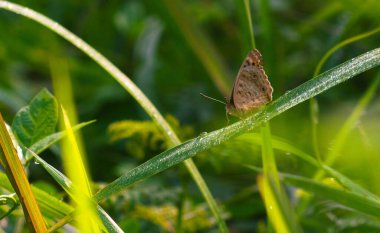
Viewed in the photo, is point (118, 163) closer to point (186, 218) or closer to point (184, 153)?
point (186, 218)

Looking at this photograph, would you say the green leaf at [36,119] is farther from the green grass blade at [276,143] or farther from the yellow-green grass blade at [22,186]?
the green grass blade at [276,143]

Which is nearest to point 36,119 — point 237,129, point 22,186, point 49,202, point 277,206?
point 49,202

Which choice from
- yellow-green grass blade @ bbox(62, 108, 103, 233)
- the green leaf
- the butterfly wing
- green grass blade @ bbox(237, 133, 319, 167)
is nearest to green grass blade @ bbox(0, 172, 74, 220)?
the green leaf

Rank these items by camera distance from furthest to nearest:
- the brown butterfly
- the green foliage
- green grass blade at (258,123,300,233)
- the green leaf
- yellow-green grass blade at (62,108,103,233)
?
the green foliage
the brown butterfly
the green leaf
green grass blade at (258,123,300,233)
yellow-green grass blade at (62,108,103,233)

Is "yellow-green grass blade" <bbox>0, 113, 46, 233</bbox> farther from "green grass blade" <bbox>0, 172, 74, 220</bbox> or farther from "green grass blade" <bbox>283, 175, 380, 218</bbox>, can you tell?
"green grass blade" <bbox>283, 175, 380, 218</bbox>

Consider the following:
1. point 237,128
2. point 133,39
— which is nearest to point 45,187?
point 237,128

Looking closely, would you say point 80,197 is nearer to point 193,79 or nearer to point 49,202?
point 49,202
